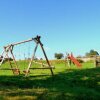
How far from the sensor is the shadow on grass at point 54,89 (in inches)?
506

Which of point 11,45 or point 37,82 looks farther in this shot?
point 11,45

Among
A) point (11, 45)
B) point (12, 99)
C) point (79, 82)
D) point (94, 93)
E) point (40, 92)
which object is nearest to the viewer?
point (12, 99)

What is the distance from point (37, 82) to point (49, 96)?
11.2ft

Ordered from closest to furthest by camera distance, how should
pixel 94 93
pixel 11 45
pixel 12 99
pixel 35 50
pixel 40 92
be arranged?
pixel 12 99 → pixel 40 92 → pixel 94 93 → pixel 35 50 → pixel 11 45

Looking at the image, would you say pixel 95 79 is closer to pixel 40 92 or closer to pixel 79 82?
pixel 79 82

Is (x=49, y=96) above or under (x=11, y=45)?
under

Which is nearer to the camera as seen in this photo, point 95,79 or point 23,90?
point 23,90

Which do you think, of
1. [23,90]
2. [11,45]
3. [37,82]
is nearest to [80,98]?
[23,90]

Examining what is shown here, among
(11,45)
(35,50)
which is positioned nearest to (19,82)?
(35,50)

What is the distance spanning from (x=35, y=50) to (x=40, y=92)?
737cm

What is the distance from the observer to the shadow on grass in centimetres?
1286

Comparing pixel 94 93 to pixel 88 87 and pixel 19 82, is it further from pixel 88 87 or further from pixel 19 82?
pixel 19 82

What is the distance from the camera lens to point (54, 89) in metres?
14.3

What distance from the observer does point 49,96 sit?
12805 millimetres
